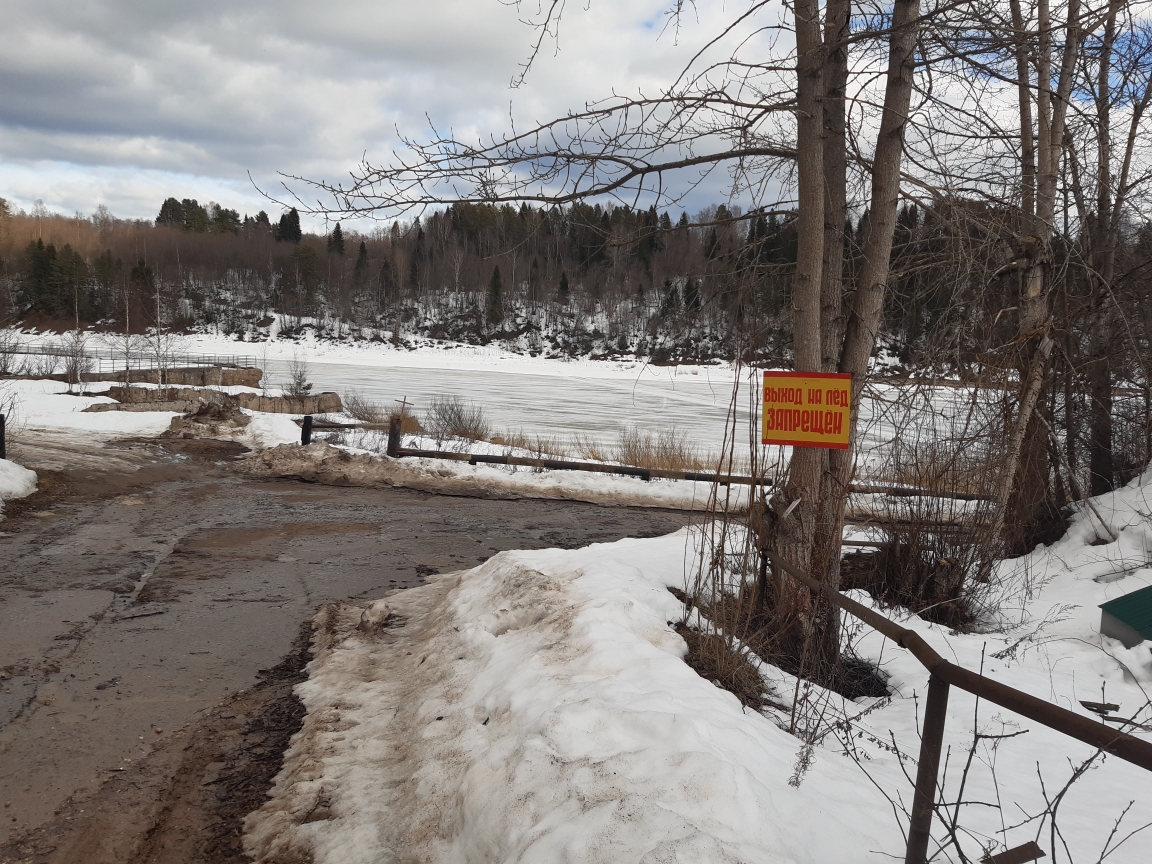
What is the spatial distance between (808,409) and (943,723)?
2.31 metres

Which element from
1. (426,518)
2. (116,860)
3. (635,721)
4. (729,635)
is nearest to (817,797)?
(635,721)

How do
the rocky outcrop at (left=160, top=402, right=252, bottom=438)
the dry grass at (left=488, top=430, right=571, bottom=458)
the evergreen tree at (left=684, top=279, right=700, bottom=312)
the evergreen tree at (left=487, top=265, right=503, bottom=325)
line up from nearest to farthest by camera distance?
1. the evergreen tree at (left=684, top=279, right=700, bottom=312)
2. the rocky outcrop at (left=160, top=402, right=252, bottom=438)
3. the dry grass at (left=488, top=430, right=571, bottom=458)
4. the evergreen tree at (left=487, top=265, right=503, bottom=325)

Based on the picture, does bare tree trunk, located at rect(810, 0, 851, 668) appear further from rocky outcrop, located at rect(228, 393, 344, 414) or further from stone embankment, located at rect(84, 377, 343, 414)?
rocky outcrop, located at rect(228, 393, 344, 414)

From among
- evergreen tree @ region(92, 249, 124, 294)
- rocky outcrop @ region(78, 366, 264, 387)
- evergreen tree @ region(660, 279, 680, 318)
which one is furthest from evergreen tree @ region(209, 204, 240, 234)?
evergreen tree @ region(660, 279, 680, 318)

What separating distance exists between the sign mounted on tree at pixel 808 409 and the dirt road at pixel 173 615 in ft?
10.7

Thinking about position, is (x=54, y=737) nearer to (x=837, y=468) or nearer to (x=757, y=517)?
(x=757, y=517)

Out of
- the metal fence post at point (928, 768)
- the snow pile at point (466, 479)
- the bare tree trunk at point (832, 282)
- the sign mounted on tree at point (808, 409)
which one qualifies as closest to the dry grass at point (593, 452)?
the snow pile at point (466, 479)

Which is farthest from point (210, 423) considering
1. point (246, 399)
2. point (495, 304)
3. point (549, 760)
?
point (495, 304)

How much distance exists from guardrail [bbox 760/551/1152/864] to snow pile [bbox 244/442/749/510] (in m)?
10.6

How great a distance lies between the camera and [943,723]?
7.52 ft

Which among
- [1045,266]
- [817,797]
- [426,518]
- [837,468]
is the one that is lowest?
[426,518]

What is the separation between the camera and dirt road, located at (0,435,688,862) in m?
3.64

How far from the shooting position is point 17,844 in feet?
10.8

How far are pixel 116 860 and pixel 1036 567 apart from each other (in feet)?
28.6
